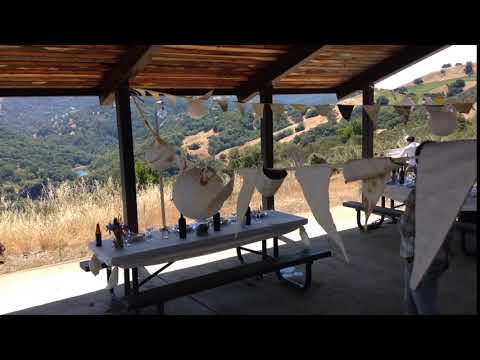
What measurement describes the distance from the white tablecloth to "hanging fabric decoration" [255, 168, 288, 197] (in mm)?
815

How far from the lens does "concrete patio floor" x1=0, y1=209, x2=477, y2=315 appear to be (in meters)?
3.70

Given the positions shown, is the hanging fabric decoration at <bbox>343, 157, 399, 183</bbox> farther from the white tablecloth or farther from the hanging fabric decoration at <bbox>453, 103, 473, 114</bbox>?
the hanging fabric decoration at <bbox>453, 103, 473, 114</bbox>

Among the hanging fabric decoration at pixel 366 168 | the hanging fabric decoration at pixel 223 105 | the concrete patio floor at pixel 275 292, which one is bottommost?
the concrete patio floor at pixel 275 292

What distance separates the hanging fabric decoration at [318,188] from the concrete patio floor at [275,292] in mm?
1661

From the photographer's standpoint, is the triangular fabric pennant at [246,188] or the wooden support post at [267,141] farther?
the wooden support post at [267,141]

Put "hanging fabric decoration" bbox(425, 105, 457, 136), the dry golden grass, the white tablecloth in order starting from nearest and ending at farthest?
the white tablecloth → "hanging fabric decoration" bbox(425, 105, 457, 136) → the dry golden grass

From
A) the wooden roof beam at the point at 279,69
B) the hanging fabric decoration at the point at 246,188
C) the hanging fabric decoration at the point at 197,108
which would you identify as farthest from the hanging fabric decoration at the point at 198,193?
the wooden roof beam at the point at 279,69

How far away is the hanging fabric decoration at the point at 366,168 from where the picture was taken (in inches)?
90.4

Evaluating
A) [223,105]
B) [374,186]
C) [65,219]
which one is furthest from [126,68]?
[65,219]

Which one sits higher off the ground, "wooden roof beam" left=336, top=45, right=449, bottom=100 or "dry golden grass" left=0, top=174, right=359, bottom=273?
"wooden roof beam" left=336, top=45, right=449, bottom=100

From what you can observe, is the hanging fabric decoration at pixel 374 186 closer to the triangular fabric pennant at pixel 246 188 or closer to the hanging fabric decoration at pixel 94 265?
the triangular fabric pennant at pixel 246 188

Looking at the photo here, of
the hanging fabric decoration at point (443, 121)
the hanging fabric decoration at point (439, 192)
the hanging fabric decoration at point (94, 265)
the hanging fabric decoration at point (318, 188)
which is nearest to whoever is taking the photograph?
the hanging fabric decoration at point (439, 192)

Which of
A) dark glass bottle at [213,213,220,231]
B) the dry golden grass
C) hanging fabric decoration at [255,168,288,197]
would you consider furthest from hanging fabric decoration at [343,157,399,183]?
the dry golden grass
